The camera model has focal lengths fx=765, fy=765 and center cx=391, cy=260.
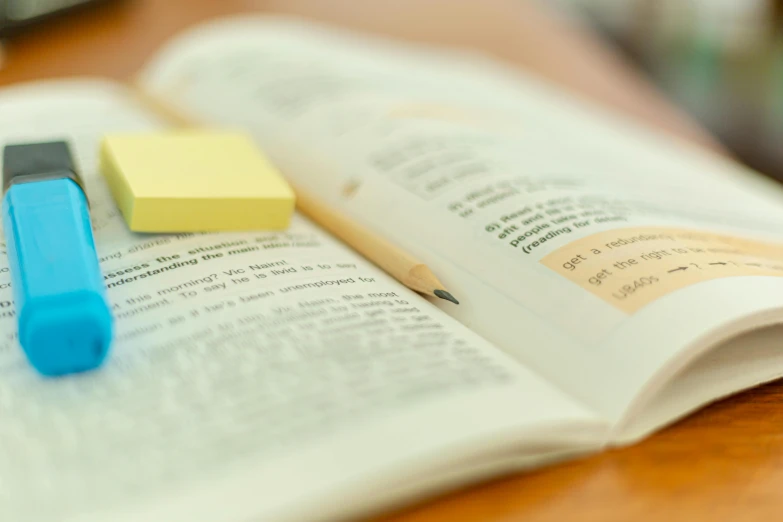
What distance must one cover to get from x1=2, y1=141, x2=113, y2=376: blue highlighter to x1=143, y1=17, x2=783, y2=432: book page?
15 centimetres

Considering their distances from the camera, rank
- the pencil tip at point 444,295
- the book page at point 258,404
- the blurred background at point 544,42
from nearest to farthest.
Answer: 1. the book page at point 258,404
2. the pencil tip at point 444,295
3. the blurred background at point 544,42

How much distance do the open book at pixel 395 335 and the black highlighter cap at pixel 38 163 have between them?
0.03 metres

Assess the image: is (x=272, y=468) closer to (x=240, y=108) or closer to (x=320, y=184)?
(x=320, y=184)

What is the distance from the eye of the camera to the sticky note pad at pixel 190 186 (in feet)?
1.19

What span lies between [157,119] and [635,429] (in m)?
0.41

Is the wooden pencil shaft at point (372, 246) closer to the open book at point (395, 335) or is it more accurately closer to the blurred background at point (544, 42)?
the open book at point (395, 335)

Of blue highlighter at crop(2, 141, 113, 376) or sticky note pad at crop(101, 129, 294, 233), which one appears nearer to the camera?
blue highlighter at crop(2, 141, 113, 376)

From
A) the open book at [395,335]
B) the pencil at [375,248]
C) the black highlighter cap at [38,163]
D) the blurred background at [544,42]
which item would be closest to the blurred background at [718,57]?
the blurred background at [544,42]

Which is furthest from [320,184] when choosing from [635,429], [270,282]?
[635,429]

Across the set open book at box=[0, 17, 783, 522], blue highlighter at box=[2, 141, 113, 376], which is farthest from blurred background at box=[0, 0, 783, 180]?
blue highlighter at box=[2, 141, 113, 376]

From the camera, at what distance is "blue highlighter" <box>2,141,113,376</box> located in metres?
0.26

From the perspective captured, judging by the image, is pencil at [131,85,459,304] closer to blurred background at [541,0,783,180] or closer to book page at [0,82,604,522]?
book page at [0,82,604,522]

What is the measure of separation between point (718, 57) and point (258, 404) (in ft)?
4.79

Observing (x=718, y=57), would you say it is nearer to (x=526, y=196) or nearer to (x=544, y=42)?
(x=544, y=42)
